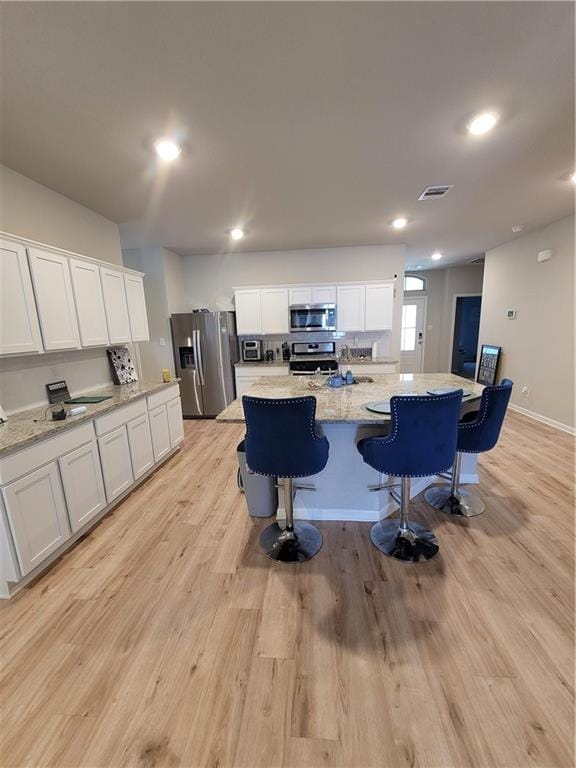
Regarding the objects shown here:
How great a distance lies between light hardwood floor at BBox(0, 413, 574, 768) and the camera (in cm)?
117

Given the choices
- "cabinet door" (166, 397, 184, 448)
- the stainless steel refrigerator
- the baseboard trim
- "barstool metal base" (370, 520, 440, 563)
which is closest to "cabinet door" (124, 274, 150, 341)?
"cabinet door" (166, 397, 184, 448)

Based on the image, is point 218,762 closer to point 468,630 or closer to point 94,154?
point 468,630

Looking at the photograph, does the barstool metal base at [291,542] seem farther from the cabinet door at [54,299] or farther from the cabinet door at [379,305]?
the cabinet door at [379,305]

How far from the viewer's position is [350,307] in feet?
16.6

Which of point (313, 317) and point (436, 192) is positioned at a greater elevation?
point (436, 192)

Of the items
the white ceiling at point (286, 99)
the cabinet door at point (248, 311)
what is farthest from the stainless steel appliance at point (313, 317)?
the white ceiling at point (286, 99)

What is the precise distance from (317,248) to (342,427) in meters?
4.01

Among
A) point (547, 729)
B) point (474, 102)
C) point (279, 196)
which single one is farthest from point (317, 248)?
point (547, 729)

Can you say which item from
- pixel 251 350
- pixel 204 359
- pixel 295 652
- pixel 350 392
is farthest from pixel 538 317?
pixel 295 652

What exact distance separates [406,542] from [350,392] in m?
1.18

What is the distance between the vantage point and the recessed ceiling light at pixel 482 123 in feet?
6.40

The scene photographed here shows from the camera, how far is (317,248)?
17.4ft

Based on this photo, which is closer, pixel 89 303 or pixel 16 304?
pixel 16 304

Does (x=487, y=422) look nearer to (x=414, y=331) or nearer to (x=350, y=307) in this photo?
(x=350, y=307)
